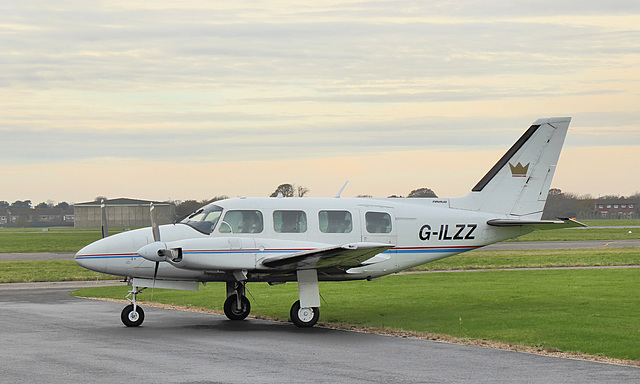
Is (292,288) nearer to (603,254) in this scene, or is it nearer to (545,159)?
(545,159)

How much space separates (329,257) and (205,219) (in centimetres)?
334

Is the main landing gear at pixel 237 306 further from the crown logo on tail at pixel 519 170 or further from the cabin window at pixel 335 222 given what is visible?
the crown logo on tail at pixel 519 170

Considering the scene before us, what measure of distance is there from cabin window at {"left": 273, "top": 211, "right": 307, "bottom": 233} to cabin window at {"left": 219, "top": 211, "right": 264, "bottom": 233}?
404 millimetres

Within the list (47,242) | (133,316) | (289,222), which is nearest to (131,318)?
(133,316)

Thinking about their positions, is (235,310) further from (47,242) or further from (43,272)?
(47,242)

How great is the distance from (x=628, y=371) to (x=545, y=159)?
9.94m

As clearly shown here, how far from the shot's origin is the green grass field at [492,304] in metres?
15.8

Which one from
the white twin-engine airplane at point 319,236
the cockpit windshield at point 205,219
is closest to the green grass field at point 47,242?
the cockpit windshield at point 205,219

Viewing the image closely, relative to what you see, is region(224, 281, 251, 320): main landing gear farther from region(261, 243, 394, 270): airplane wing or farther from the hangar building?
the hangar building

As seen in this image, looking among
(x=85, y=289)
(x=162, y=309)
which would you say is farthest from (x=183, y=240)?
(x=85, y=289)

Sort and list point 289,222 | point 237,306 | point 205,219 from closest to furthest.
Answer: point 205,219 < point 289,222 < point 237,306

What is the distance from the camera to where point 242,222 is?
719 inches

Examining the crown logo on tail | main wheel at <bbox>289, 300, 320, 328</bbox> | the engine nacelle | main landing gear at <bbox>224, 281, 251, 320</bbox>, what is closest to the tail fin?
the crown logo on tail

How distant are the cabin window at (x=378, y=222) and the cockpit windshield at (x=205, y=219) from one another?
3.78 metres
